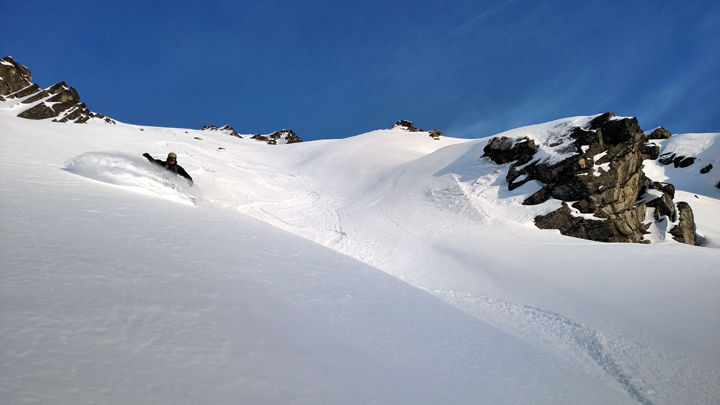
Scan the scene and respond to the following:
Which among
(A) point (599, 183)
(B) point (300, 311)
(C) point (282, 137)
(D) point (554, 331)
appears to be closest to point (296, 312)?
(B) point (300, 311)

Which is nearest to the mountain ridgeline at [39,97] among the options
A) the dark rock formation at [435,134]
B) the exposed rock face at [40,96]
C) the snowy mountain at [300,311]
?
the exposed rock face at [40,96]

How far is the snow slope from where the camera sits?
81.1 inches

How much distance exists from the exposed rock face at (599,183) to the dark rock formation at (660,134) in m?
56.4

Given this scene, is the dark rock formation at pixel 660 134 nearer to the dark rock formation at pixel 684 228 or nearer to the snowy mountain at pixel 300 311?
the dark rock formation at pixel 684 228

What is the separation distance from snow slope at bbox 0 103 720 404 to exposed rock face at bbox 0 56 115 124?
40.4m

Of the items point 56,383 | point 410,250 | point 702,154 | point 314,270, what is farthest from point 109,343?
point 702,154

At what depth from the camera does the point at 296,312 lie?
3619 millimetres

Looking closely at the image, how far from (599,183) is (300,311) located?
18.4 m

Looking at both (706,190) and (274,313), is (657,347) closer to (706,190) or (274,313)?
(274,313)

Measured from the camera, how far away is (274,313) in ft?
11.2

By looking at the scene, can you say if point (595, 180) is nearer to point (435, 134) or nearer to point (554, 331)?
point (554, 331)

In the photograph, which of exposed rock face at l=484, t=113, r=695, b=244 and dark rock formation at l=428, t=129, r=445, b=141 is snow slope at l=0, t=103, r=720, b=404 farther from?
dark rock formation at l=428, t=129, r=445, b=141

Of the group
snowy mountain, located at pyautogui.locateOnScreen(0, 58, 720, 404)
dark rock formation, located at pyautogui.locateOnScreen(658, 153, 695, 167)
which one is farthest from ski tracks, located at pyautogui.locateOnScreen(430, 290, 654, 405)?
dark rock formation, located at pyautogui.locateOnScreen(658, 153, 695, 167)

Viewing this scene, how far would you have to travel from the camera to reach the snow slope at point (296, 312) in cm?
206
